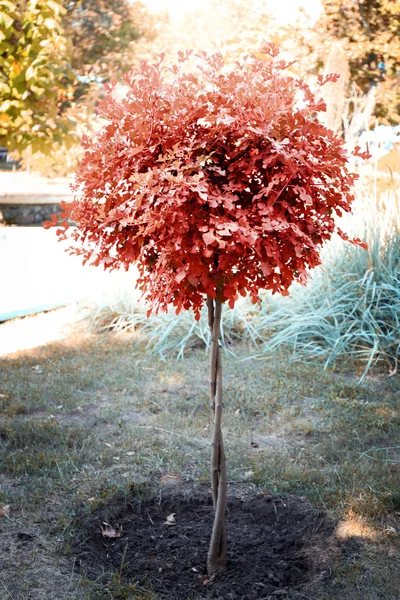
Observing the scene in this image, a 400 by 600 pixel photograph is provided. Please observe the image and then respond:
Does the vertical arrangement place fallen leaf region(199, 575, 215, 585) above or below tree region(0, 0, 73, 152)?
below

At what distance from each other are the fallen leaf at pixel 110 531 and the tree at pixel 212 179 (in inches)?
47.9

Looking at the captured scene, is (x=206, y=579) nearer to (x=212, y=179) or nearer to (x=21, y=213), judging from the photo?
(x=212, y=179)

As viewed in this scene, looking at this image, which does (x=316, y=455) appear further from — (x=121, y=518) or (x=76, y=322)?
(x=76, y=322)

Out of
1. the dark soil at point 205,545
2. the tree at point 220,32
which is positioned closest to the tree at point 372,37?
the tree at point 220,32

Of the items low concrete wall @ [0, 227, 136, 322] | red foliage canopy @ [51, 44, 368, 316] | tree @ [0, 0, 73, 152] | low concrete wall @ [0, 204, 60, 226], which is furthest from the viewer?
low concrete wall @ [0, 204, 60, 226]

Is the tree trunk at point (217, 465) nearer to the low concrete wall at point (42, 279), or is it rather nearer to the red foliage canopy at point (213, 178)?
the red foliage canopy at point (213, 178)

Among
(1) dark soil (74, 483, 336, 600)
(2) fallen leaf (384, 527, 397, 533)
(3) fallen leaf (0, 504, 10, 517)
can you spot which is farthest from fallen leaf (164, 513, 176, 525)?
(2) fallen leaf (384, 527, 397, 533)

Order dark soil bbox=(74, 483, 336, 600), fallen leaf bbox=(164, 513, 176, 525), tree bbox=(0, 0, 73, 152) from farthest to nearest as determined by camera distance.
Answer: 1. tree bbox=(0, 0, 73, 152)
2. fallen leaf bbox=(164, 513, 176, 525)
3. dark soil bbox=(74, 483, 336, 600)

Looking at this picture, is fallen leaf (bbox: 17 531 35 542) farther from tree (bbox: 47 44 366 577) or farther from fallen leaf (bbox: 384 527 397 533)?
fallen leaf (bbox: 384 527 397 533)

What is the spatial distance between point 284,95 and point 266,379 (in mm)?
3088

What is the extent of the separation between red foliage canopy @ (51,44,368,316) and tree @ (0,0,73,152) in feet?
20.5

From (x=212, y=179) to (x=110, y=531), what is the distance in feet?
5.45

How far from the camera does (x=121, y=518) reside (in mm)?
3062

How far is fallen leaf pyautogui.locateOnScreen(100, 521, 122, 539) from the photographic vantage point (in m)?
2.92
